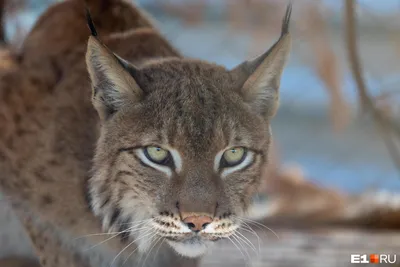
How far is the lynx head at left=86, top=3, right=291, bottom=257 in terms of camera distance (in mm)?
1162

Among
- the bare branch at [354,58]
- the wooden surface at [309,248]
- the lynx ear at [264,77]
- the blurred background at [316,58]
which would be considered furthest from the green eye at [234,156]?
the bare branch at [354,58]

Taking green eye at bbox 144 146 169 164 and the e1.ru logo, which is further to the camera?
the e1.ru logo

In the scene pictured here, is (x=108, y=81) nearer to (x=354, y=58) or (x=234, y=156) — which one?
(x=234, y=156)

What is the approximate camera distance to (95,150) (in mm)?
1333

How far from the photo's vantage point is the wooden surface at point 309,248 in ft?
5.36

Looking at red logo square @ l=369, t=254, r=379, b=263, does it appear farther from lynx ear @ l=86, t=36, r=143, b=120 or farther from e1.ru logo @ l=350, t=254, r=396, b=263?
lynx ear @ l=86, t=36, r=143, b=120

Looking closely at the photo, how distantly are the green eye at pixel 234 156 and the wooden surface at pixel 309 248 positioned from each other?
30 cm

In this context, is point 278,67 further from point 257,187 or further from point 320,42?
point 320,42

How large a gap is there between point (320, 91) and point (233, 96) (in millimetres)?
2928

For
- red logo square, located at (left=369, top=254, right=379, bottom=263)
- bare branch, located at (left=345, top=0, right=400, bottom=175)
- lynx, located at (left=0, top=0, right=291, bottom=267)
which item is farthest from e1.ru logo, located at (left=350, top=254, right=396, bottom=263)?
lynx, located at (left=0, top=0, right=291, bottom=267)

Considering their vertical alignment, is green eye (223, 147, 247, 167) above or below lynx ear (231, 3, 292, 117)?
below

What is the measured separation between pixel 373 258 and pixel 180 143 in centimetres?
88

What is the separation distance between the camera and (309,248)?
2.14m

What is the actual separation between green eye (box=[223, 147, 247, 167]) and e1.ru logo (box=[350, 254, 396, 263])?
2.29 feet
